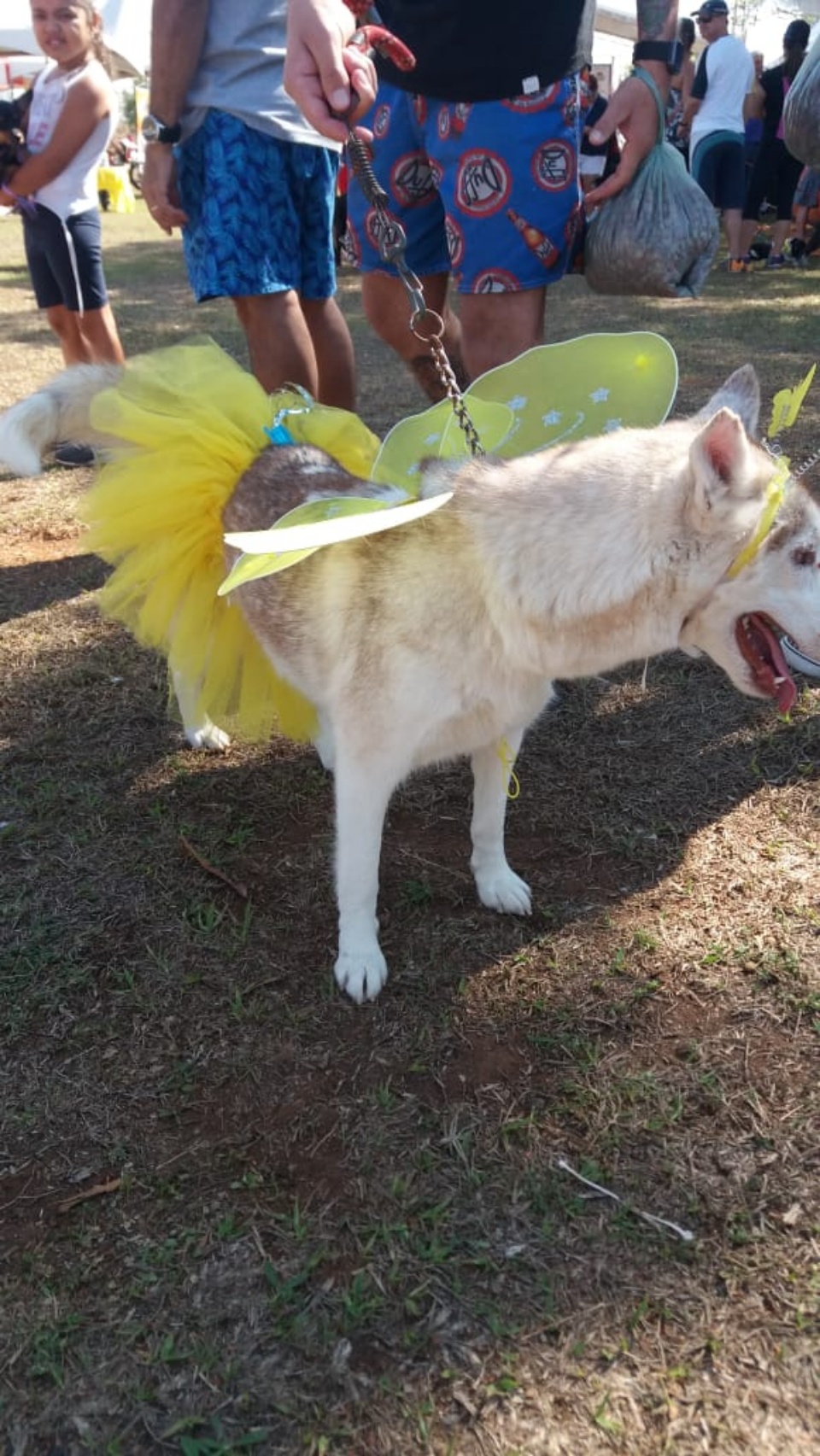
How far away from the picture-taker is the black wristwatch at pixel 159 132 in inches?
133

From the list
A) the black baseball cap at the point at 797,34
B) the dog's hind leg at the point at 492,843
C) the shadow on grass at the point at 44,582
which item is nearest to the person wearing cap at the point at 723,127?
the black baseball cap at the point at 797,34

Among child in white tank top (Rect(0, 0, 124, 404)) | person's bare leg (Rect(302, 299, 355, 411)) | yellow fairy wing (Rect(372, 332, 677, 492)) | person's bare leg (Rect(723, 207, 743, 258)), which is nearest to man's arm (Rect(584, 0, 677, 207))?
yellow fairy wing (Rect(372, 332, 677, 492))

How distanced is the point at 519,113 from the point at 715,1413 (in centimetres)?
310

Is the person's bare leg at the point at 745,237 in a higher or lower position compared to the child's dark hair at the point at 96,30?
lower

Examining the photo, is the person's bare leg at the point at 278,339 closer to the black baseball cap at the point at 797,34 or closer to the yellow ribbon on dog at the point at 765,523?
the yellow ribbon on dog at the point at 765,523

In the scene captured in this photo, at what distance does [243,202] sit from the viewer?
3412mm

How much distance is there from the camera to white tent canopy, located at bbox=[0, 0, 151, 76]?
821 inches

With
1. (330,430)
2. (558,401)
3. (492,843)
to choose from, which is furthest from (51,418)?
(492,843)

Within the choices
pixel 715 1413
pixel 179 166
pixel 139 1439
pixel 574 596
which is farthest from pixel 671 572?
pixel 179 166

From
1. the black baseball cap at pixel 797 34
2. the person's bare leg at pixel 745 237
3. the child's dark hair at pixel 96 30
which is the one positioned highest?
the black baseball cap at pixel 797 34

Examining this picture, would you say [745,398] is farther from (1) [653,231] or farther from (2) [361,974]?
(2) [361,974]

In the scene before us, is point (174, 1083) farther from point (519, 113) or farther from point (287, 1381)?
point (519, 113)

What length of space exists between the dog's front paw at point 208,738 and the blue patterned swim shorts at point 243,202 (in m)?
1.47

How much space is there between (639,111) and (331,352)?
1.40 meters
